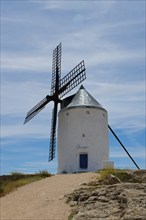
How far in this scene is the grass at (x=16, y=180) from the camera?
25850 millimetres

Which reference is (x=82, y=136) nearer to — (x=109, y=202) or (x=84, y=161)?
(x=84, y=161)

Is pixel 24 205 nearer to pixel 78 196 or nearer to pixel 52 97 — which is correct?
pixel 78 196

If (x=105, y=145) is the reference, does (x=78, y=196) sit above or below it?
below

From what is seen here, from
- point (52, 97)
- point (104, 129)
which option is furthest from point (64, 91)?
point (104, 129)

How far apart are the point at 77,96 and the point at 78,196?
54.6 feet

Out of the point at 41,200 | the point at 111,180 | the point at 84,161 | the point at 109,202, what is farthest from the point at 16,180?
the point at 109,202

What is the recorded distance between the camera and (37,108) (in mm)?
37031

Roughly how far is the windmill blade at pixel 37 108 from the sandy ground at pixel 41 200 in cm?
1145

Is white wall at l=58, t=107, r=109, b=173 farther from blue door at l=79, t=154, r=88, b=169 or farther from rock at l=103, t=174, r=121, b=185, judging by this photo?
rock at l=103, t=174, r=121, b=185

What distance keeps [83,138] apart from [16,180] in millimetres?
6502

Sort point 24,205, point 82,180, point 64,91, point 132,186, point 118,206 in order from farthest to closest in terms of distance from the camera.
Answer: point 64,91 < point 82,180 < point 24,205 < point 132,186 < point 118,206

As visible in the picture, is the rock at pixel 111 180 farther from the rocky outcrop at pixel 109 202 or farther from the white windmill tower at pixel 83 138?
the white windmill tower at pixel 83 138

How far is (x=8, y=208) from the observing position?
20000 millimetres

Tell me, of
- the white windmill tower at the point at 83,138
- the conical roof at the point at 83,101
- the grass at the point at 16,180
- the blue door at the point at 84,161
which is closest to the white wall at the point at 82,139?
the white windmill tower at the point at 83,138
